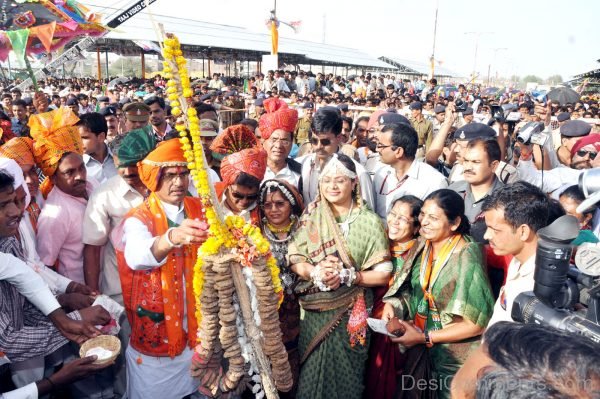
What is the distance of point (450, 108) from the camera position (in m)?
4.95

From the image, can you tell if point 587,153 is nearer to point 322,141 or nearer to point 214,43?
point 322,141

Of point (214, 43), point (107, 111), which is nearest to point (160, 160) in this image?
point (107, 111)

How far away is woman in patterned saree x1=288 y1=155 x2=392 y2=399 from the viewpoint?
8.48ft

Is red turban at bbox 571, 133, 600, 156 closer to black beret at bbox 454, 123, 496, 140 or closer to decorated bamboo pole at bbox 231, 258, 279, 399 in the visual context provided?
black beret at bbox 454, 123, 496, 140

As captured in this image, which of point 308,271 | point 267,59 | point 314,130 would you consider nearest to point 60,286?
point 308,271

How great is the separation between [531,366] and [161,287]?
6.01 ft

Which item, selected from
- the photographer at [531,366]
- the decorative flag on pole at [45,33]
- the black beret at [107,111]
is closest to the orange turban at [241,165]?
the photographer at [531,366]

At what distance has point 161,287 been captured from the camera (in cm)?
228

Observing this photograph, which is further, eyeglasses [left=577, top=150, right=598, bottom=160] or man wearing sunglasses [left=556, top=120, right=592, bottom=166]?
man wearing sunglasses [left=556, top=120, right=592, bottom=166]

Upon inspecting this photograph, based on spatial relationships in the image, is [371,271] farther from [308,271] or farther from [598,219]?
[598,219]

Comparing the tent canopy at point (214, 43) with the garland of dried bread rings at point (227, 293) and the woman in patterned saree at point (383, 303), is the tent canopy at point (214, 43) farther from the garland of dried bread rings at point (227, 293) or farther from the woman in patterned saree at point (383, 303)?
the garland of dried bread rings at point (227, 293)

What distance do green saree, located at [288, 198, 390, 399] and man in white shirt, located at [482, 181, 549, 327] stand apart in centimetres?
66

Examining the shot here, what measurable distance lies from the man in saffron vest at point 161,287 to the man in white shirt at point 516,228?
1466mm

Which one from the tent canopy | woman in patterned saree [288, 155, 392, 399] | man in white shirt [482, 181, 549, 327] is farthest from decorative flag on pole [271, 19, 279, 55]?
man in white shirt [482, 181, 549, 327]
